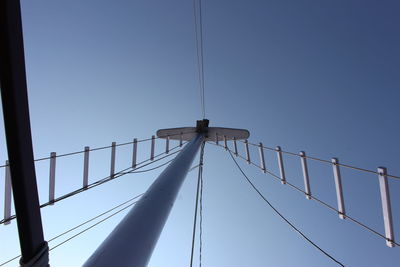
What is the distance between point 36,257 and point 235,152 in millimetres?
11315

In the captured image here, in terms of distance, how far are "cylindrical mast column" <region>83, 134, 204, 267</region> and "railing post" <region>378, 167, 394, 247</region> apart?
372 cm

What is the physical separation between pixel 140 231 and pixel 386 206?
14.1ft

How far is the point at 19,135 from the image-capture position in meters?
2.26

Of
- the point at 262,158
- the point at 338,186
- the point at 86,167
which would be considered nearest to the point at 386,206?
the point at 338,186

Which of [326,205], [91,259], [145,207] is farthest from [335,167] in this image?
[91,259]

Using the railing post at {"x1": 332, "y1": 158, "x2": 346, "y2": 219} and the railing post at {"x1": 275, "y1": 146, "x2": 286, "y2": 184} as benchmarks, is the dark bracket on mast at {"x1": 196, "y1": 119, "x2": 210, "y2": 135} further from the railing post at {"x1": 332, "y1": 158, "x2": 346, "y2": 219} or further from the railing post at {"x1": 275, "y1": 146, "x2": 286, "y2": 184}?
the railing post at {"x1": 332, "y1": 158, "x2": 346, "y2": 219}

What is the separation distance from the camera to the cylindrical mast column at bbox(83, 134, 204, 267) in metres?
3.12

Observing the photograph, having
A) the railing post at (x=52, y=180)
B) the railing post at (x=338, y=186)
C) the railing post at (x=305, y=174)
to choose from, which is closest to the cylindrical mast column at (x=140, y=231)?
the railing post at (x=52, y=180)

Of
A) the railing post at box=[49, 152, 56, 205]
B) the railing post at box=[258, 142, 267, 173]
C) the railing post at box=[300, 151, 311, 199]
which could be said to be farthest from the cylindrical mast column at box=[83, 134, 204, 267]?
the railing post at box=[258, 142, 267, 173]

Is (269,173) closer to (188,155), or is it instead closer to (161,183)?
(188,155)

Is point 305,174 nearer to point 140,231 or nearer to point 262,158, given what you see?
point 262,158

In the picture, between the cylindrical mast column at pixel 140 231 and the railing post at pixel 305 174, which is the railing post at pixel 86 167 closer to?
the cylindrical mast column at pixel 140 231

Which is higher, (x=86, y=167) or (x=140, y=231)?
(x=86, y=167)

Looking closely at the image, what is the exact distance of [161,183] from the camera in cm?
567
